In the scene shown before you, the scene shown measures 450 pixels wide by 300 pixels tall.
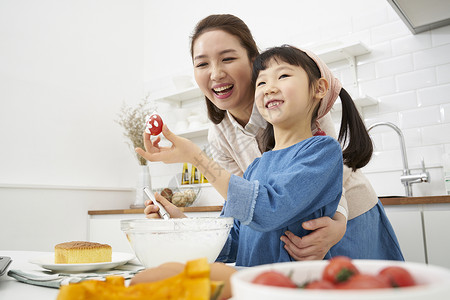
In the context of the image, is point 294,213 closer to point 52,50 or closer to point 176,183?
point 176,183

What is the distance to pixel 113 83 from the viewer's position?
3.76 m

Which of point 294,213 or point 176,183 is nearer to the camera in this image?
point 294,213

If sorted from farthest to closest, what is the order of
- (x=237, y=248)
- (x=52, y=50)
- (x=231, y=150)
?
(x=52, y=50), (x=231, y=150), (x=237, y=248)

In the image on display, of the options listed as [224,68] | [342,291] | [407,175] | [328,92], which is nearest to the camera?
[342,291]

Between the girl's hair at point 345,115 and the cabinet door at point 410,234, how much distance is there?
618 millimetres

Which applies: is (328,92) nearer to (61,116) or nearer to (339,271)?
(339,271)

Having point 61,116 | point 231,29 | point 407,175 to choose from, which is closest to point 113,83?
point 61,116

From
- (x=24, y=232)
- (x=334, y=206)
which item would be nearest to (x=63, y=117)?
(x=24, y=232)

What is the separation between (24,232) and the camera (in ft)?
9.32

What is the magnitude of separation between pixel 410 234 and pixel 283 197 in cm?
114

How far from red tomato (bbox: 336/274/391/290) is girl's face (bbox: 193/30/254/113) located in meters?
1.23

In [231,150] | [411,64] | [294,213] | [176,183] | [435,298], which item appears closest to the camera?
[435,298]

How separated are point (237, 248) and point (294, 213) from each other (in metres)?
0.29

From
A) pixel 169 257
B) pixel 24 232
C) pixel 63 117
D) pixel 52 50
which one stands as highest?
pixel 52 50
